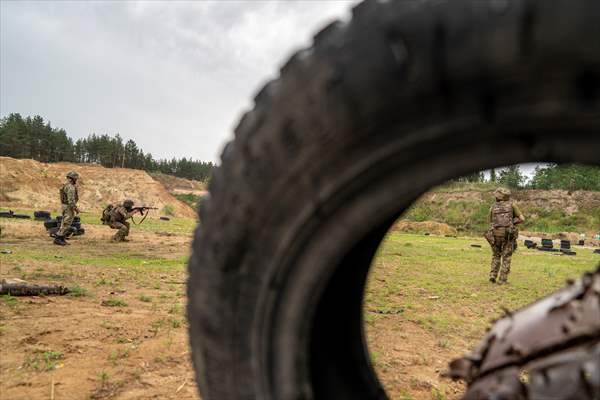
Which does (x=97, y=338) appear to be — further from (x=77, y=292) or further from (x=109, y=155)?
(x=109, y=155)

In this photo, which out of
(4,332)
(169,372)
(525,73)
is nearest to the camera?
(525,73)

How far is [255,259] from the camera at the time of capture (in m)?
0.93

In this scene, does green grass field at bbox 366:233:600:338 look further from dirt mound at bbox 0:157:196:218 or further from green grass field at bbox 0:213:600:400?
dirt mound at bbox 0:157:196:218

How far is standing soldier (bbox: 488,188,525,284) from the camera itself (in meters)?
8.04

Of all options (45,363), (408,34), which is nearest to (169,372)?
(45,363)

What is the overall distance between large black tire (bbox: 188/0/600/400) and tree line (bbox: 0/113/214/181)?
69.1 m

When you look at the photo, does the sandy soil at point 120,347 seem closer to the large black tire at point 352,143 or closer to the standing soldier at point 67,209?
the large black tire at point 352,143

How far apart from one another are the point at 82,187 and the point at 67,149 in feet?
83.0

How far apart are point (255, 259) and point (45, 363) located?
8.41ft

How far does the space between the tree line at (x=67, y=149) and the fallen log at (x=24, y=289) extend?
64678 mm

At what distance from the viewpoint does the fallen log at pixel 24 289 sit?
436 centimetres

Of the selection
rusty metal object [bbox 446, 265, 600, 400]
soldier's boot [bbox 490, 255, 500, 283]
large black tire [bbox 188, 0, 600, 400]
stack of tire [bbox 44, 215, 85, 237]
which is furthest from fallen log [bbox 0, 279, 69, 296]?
soldier's boot [bbox 490, 255, 500, 283]

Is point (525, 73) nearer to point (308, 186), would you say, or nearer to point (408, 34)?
point (408, 34)

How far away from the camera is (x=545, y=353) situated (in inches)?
43.6
